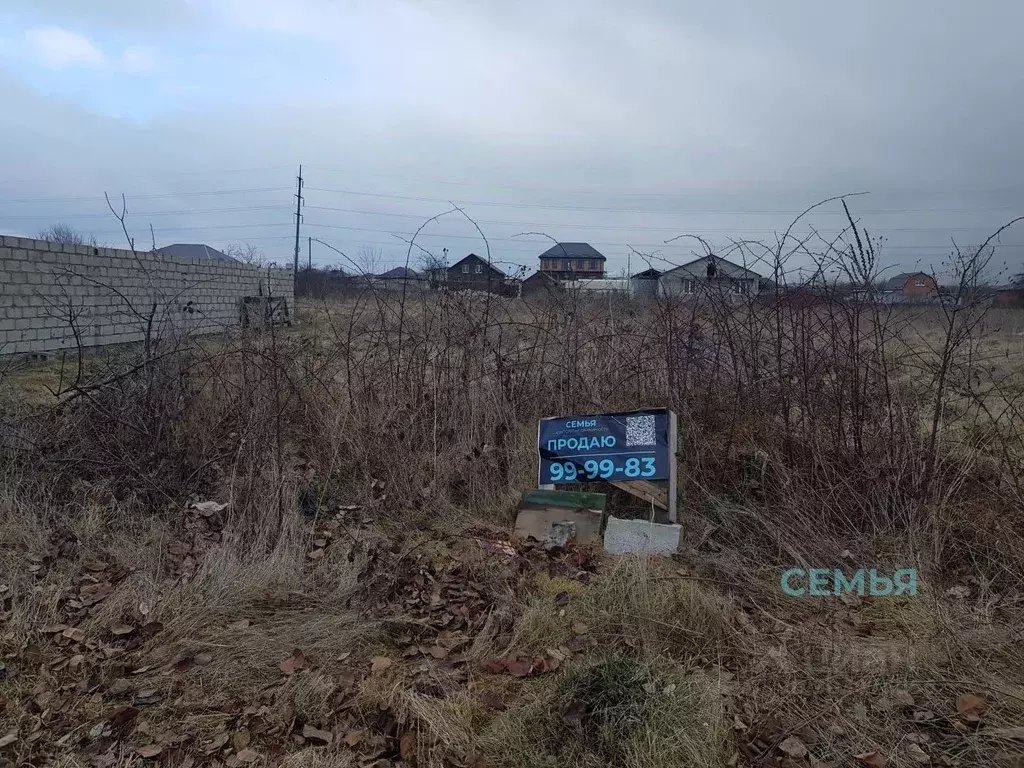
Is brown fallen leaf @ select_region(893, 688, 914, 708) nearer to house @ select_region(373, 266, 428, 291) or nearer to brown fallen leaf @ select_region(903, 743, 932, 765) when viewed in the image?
brown fallen leaf @ select_region(903, 743, 932, 765)

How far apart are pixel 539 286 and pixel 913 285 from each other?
304cm

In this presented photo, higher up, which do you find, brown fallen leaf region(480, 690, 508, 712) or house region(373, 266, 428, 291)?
house region(373, 266, 428, 291)

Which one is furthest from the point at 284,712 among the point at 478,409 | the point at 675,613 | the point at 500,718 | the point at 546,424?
the point at 478,409

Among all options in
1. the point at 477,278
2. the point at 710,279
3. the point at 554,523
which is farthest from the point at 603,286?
the point at 554,523

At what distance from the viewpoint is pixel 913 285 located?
4297mm

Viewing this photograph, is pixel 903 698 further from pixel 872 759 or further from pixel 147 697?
pixel 147 697

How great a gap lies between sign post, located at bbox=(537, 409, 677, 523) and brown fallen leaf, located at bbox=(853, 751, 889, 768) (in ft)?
6.27

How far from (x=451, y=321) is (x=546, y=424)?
4.65 ft

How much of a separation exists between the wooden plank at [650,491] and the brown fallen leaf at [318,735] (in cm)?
230

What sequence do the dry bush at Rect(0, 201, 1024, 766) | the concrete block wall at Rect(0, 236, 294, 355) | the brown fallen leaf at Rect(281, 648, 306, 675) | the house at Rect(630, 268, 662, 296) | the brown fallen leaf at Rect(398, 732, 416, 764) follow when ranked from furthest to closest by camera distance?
1. the concrete block wall at Rect(0, 236, 294, 355)
2. the house at Rect(630, 268, 662, 296)
3. the brown fallen leaf at Rect(281, 648, 306, 675)
4. the dry bush at Rect(0, 201, 1024, 766)
5. the brown fallen leaf at Rect(398, 732, 416, 764)

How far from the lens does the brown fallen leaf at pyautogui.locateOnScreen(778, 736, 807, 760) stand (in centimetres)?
222

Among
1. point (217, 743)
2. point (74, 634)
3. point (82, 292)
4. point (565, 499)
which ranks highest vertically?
point (82, 292)

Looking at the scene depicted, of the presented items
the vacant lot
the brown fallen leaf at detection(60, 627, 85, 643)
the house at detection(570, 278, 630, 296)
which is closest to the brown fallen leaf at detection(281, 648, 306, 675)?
the vacant lot

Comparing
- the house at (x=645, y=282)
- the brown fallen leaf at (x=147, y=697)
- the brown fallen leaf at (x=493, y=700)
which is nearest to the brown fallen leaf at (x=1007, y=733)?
the brown fallen leaf at (x=493, y=700)
